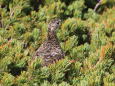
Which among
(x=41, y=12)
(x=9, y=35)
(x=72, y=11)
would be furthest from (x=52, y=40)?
(x=72, y=11)

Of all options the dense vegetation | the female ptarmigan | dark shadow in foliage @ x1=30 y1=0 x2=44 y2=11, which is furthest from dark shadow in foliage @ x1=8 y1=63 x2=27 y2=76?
dark shadow in foliage @ x1=30 y1=0 x2=44 y2=11

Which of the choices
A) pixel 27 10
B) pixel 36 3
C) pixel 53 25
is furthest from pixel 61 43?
pixel 36 3

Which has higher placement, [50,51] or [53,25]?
[53,25]

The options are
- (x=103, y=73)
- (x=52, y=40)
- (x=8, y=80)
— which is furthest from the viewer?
(x=52, y=40)

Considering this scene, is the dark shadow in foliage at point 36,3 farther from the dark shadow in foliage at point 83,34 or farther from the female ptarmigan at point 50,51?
the female ptarmigan at point 50,51

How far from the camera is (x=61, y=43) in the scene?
3592mm

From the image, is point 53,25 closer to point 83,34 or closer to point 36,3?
point 83,34

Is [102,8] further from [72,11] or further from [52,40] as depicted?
[52,40]

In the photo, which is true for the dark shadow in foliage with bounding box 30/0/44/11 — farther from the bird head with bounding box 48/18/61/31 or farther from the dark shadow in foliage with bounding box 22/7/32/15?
the bird head with bounding box 48/18/61/31

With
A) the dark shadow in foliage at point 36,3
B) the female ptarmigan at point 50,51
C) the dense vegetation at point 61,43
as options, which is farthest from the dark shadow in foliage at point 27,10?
the female ptarmigan at point 50,51

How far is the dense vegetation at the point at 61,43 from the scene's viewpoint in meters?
2.85

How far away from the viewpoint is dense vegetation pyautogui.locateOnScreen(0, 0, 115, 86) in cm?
285

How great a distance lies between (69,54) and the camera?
350 centimetres

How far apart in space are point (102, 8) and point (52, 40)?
2.05 meters
